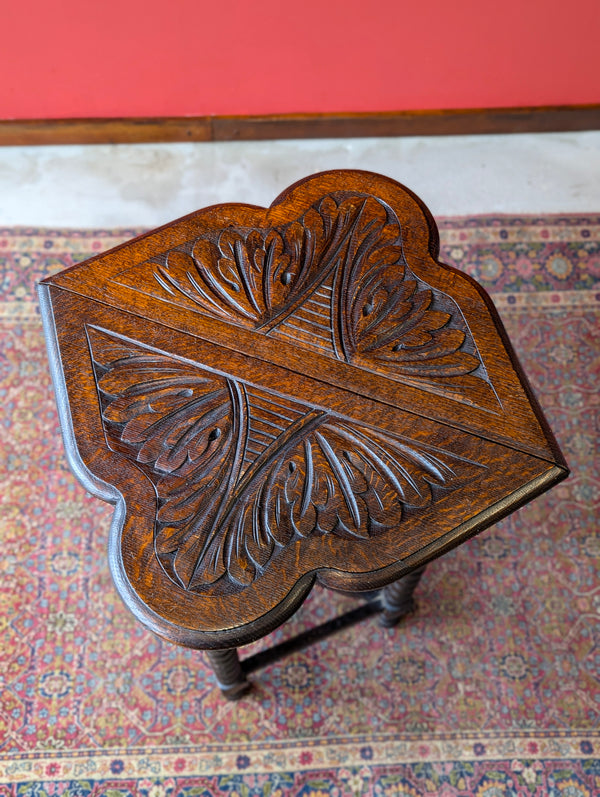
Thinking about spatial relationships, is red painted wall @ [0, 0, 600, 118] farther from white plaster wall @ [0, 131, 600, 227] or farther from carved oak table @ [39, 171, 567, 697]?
carved oak table @ [39, 171, 567, 697]

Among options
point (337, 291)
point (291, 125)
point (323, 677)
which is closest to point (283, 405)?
point (337, 291)

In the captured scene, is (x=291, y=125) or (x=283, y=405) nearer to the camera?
(x=283, y=405)

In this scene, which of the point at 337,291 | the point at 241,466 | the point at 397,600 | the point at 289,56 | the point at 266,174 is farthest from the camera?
the point at 266,174

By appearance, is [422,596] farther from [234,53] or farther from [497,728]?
[234,53]

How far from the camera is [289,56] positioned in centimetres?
250

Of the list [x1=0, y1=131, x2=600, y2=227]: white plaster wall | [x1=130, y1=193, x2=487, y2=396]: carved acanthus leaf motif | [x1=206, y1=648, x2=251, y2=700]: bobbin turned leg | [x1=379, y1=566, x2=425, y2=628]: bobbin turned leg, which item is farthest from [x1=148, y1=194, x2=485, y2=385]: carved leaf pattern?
[x1=0, y1=131, x2=600, y2=227]: white plaster wall

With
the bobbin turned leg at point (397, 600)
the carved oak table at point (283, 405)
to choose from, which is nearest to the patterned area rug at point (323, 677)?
the bobbin turned leg at point (397, 600)

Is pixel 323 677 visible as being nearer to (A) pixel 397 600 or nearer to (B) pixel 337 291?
(A) pixel 397 600

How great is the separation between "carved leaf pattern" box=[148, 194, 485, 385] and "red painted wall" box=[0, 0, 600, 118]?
1.16m

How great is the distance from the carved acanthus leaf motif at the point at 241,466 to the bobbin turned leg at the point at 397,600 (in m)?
0.42

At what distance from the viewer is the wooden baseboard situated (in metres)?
2.67

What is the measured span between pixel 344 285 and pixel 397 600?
2.63ft

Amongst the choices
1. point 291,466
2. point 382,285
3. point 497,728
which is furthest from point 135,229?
point 497,728

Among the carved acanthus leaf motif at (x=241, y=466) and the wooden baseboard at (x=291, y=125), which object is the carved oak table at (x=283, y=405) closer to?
the carved acanthus leaf motif at (x=241, y=466)
